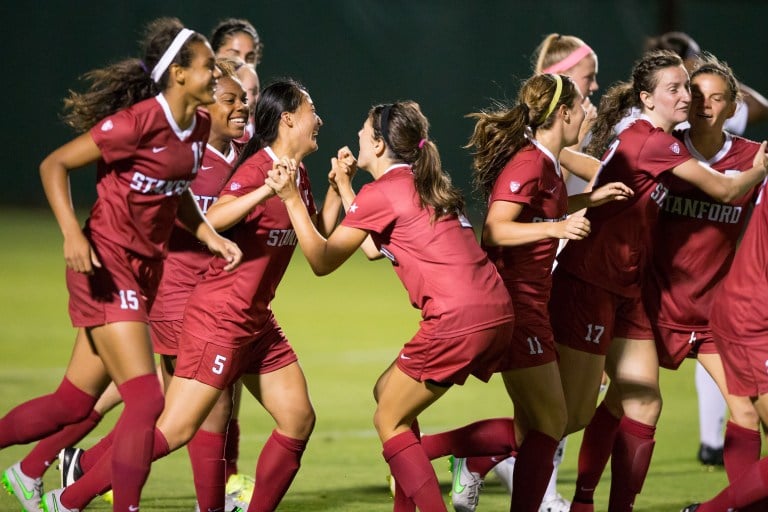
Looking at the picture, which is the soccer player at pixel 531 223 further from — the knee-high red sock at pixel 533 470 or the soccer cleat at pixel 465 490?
the soccer cleat at pixel 465 490

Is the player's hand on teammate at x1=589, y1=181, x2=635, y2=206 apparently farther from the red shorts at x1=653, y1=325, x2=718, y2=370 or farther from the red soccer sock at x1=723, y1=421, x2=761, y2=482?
the red soccer sock at x1=723, y1=421, x2=761, y2=482

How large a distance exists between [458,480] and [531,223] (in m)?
1.31

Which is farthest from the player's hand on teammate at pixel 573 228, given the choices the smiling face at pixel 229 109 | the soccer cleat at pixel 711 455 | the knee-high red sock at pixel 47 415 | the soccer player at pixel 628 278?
the soccer cleat at pixel 711 455

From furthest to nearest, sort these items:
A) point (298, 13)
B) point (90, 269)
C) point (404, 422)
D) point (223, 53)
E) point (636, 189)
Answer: point (298, 13) < point (223, 53) < point (636, 189) < point (404, 422) < point (90, 269)

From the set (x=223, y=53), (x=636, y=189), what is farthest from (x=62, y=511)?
(x=223, y=53)

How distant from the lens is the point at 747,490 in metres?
4.48

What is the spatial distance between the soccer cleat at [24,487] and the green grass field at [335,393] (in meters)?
0.18

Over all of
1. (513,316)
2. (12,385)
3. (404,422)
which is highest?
(513,316)

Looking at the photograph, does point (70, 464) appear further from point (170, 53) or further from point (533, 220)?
point (533, 220)

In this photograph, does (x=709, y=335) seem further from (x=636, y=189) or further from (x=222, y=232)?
(x=222, y=232)

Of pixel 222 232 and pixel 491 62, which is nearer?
pixel 222 232

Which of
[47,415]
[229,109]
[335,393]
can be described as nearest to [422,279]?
[229,109]

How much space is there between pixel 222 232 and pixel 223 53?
245cm

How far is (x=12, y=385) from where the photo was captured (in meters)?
7.99
